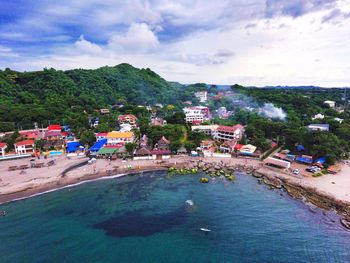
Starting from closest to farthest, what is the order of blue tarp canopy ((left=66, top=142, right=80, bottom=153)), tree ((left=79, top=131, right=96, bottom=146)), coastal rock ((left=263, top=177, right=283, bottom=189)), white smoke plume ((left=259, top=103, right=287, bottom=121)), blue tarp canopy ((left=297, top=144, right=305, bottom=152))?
coastal rock ((left=263, top=177, right=283, bottom=189))
blue tarp canopy ((left=297, top=144, right=305, bottom=152))
blue tarp canopy ((left=66, top=142, right=80, bottom=153))
tree ((left=79, top=131, right=96, bottom=146))
white smoke plume ((left=259, top=103, right=287, bottom=121))

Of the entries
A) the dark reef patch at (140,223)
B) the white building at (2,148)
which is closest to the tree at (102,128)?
the white building at (2,148)

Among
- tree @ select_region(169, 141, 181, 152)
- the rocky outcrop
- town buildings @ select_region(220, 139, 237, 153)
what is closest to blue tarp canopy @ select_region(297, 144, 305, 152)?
the rocky outcrop

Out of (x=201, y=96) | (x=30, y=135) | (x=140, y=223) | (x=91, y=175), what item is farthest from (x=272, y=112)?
(x=30, y=135)

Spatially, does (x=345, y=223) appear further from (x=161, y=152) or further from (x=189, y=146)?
(x=161, y=152)

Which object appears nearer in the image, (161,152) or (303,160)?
(303,160)

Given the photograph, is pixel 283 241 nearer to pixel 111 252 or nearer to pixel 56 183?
pixel 111 252

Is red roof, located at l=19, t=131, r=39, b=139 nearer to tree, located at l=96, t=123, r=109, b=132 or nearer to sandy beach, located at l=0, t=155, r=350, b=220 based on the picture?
sandy beach, located at l=0, t=155, r=350, b=220
